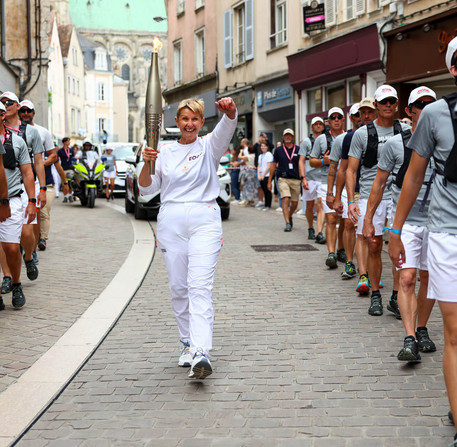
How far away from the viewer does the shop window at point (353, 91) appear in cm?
2100

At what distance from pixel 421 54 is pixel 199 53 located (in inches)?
787

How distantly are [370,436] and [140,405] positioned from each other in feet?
4.25

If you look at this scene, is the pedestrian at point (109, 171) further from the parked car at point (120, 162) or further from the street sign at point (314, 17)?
the street sign at point (314, 17)

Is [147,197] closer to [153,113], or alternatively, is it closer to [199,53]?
Answer: [153,113]

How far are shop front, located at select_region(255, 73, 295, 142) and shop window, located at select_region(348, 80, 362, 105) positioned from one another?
3.90 meters

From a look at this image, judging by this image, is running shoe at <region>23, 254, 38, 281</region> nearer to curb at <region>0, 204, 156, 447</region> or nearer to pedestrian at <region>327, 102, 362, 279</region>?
curb at <region>0, 204, 156, 447</region>

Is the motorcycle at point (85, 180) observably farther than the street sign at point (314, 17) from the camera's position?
No

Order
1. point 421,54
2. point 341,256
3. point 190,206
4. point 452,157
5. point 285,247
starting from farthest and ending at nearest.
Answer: point 421,54, point 285,247, point 341,256, point 190,206, point 452,157

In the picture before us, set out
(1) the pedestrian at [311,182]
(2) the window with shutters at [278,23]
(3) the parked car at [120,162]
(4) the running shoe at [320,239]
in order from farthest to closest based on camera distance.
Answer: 1. (3) the parked car at [120,162]
2. (2) the window with shutters at [278,23]
3. (4) the running shoe at [320,239]
4. (1) the pedestrian at [311,182]

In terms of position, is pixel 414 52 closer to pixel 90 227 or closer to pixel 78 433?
pixel 90 227

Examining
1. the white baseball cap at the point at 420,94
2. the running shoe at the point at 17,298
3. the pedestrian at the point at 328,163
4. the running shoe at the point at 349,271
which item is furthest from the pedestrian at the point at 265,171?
the white baseball cap at the point at 420,94

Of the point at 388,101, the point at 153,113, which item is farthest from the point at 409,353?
the point at 388,101

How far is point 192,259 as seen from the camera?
16.4ft

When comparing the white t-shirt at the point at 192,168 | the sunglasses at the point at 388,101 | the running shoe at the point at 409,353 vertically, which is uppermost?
the sunglasses at the point at 388,101
